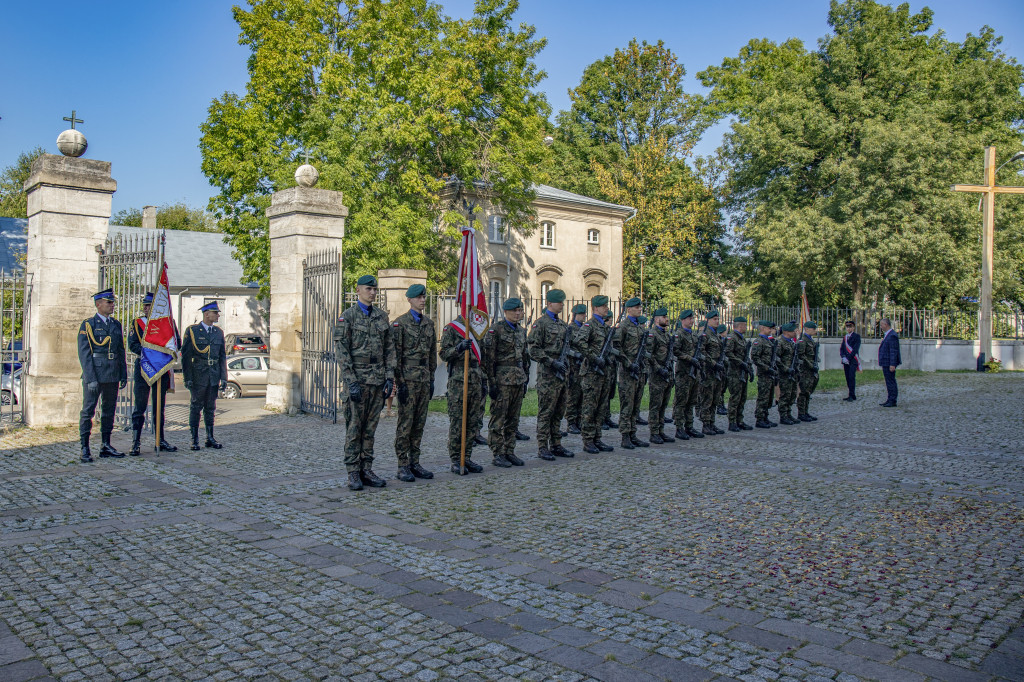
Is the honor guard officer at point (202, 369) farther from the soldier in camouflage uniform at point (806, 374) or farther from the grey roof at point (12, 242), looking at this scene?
the grey roof at point (12, 242)

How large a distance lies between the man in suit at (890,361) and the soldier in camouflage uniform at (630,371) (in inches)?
324

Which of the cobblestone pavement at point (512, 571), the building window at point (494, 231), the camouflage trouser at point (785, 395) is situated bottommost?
the cobblestone pavement at point (512, 571)

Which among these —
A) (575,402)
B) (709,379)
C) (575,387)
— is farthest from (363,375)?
(709,379)

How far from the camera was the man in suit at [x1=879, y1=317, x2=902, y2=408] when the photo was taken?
1664cm

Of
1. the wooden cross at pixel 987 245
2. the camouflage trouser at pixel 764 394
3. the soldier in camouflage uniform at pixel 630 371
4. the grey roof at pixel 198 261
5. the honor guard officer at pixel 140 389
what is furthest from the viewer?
the grey roof at pixel 198 261

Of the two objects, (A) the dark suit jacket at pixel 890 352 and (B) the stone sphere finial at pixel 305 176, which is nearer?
(B) the stone sphere finial at pixel 305 176

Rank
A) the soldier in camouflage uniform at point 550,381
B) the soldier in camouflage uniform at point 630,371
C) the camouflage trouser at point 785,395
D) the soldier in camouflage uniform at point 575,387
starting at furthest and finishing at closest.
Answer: the camouflage trouser at point 785,395, the soldier in camouflage uniform at point 575,387, the soldier in camouflage uniform at point 630,371, the soldier in camouflage uniform at point 550,381

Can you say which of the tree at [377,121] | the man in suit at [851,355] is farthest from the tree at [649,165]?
the man in suit at [851,355]

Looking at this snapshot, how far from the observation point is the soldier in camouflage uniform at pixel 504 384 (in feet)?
30.8

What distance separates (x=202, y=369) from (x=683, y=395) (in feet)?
22.9

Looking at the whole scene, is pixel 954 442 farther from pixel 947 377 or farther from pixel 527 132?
pixel 527 132

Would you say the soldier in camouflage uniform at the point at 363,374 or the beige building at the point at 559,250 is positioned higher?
the beige building at the point at 559,250

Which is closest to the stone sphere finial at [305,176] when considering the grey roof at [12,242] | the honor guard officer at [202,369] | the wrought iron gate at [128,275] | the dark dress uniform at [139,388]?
the wrought iron gate at [128,275]

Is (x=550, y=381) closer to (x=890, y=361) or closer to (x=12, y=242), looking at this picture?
(x=890, y=361)
